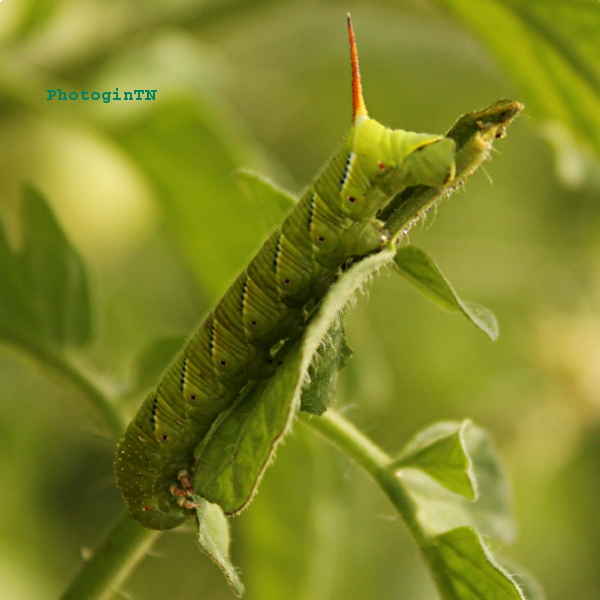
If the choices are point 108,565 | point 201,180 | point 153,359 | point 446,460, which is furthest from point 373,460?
point 201,180

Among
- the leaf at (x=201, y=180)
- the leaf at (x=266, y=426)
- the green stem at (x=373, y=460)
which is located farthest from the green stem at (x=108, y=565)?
the leaf at (x=201, y=180)

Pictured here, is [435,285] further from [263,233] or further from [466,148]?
[263,233]

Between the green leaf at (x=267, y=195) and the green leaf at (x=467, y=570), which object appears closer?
the green leaf at (x=467, y=570)

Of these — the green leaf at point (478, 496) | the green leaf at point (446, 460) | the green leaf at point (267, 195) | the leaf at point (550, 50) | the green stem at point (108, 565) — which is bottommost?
the green stem at point (108, 565)

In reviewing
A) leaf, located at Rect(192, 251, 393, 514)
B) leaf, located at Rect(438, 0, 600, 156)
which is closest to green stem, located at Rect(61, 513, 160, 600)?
leaf, located at Rect(192, 251, 393, 514)

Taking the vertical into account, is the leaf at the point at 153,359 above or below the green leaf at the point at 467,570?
above

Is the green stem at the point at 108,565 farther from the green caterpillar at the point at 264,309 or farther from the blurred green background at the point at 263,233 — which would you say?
the blurred green background at the point at 263,233

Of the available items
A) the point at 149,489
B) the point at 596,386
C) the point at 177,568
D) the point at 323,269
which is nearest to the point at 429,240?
the point at 596,386

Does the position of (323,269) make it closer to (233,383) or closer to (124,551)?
(233,383)
